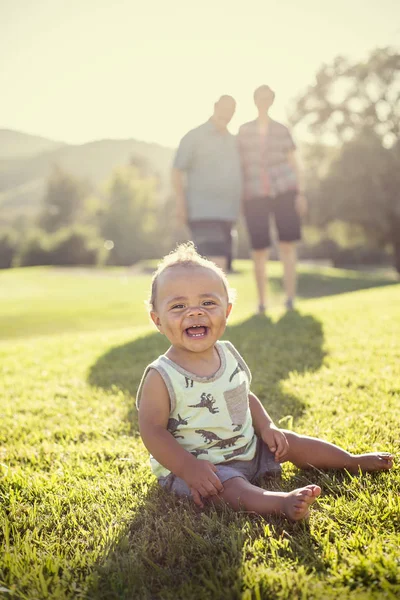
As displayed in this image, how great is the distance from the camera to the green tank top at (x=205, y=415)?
193 centimetres

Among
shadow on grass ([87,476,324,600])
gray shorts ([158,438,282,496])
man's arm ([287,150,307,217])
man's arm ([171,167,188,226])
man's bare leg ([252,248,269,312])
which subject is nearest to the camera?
shadow on grass ([87,476,324,600])

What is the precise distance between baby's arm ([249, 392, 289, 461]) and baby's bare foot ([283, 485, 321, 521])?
354 mm

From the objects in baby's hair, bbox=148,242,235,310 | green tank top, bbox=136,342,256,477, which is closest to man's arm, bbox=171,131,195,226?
baby's hair, bbox=148,242,235,310

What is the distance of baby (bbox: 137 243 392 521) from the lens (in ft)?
6.18

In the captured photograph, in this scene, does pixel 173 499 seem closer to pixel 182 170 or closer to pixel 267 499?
pixel 267 499

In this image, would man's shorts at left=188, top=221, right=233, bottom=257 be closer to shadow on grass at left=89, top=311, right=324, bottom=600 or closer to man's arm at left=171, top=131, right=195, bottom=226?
man's arm at left=171, top=131, right=195, bottom=226

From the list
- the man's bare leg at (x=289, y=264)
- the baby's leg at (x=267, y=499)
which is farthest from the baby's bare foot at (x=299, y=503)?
the man's bare leg at (x=289, y=264)

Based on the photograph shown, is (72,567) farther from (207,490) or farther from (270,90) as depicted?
(270,90)

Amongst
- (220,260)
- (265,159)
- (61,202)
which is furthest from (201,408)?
(61,202)

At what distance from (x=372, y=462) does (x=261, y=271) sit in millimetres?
4092

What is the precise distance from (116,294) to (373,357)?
9314mm

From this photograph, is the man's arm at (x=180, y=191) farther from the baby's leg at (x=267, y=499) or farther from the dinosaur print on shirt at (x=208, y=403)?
the baby's leg at (x=267, y=499)

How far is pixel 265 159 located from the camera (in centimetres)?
557

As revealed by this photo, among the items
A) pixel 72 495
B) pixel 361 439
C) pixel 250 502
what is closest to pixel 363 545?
pixel 250 502
